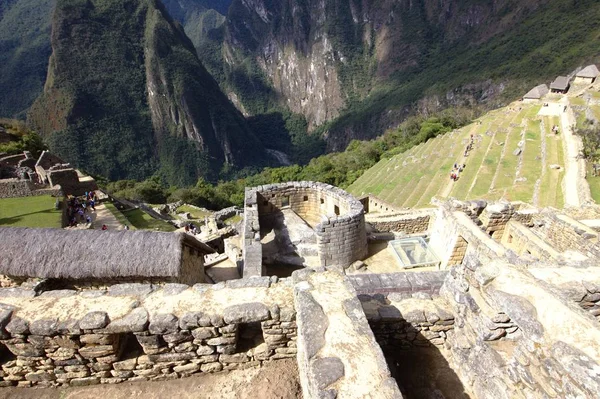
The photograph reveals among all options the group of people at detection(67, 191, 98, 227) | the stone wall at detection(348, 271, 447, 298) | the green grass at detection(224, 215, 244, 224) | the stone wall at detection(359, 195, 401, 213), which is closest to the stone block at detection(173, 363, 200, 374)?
the stone wall at detection(348, 271, 447, 298)

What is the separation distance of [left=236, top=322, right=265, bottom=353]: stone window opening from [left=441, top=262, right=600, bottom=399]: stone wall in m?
2.91

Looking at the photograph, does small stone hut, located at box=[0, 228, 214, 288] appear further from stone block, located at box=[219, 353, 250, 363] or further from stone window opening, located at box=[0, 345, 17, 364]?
stone block, located at box=[219, 353, 250, 363]

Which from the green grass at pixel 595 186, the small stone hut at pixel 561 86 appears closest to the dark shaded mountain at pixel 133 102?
the small stone hut at pixel 561 86

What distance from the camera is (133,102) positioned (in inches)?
4537

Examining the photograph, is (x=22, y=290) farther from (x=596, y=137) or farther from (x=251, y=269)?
(x=596, y=137)

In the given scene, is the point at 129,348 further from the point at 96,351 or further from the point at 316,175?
the point at 316,175

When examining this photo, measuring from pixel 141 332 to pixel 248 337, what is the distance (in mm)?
1465

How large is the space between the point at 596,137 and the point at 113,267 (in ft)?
114

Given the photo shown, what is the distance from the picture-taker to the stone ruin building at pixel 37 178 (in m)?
20.4

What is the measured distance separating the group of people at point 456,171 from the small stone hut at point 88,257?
2859 centimetres

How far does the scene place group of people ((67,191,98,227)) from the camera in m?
18.1

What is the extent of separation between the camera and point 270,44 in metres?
196

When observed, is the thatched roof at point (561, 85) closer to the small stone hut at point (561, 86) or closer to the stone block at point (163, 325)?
the small stone hut at point (561, 86)

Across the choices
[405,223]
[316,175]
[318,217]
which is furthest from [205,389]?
[316,175]
